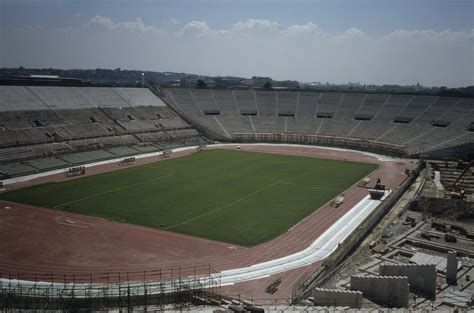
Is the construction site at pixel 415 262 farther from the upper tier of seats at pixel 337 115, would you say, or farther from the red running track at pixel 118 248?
the upper tier of seats at pixel 337 115

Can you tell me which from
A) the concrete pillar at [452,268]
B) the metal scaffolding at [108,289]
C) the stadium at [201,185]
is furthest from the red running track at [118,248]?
the concrete pillar at [452,268]

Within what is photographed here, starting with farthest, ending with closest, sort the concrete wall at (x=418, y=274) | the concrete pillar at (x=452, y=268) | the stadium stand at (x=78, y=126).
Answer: the stadium stand at (x=78, y=126)
the concrete pillar at (x=452, y=268)
the concrete wall at (x=418, y=274)

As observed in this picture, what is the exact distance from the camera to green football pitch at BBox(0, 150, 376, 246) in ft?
103

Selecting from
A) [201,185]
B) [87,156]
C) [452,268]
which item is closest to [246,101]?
[87,156]

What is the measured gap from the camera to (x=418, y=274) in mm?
20281

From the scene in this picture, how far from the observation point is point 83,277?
2288 centimetres

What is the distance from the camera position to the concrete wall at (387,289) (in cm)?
1864

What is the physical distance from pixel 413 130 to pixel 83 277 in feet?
207

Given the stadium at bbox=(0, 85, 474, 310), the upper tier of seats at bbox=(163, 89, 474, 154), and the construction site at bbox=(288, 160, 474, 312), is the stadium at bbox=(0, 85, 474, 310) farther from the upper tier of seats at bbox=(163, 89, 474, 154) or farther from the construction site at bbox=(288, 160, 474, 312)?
the construction site at bbox=(288, 160, 474, 312)

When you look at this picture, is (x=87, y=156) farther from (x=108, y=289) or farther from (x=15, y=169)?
(x=108, y=289)

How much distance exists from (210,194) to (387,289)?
22.8 m

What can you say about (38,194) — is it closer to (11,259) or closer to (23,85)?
(11,259)

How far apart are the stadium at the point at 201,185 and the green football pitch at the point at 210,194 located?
0.20m

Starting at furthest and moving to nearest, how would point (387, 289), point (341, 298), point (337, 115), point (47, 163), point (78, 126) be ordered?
point (337, 115) → point (78, 126) → point (47, 163) → point (387, 289) → point (341, 298)
